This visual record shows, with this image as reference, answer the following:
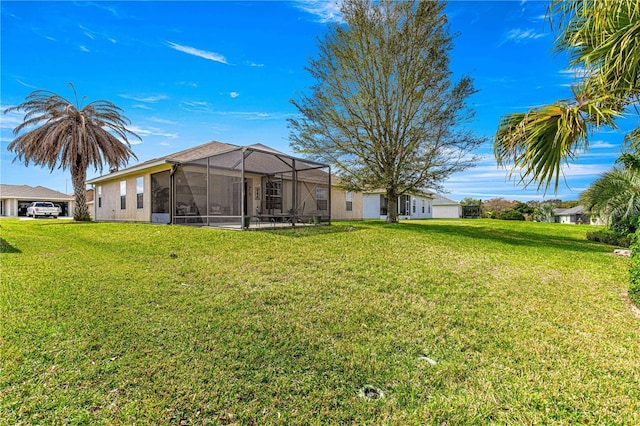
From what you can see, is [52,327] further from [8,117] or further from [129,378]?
[8,117]

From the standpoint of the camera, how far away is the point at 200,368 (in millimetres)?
2787

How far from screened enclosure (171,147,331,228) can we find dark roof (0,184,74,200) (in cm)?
3516

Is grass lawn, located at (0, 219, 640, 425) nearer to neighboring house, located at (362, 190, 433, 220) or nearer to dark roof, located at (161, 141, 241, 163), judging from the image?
dark roof, located at (161, 141, 241, 163)

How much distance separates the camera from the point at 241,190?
10852 mm

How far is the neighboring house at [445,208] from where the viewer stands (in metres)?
40.3

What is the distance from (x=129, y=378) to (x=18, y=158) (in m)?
21.8

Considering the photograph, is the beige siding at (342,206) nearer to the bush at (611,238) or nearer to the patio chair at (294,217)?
the patio chair at (294,217)

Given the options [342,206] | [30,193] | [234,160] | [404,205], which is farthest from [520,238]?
[30,193]

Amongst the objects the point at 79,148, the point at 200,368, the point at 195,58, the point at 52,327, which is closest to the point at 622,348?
the point at 200,368

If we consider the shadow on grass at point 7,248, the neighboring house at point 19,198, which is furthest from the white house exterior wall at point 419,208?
the neighboring house at point 19,198

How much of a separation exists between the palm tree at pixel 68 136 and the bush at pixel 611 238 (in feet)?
77.9

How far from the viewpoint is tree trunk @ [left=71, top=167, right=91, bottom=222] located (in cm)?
1731

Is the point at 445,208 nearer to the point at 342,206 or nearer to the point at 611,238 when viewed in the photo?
the point at 342,206

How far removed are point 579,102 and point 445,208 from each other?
38472 mm
